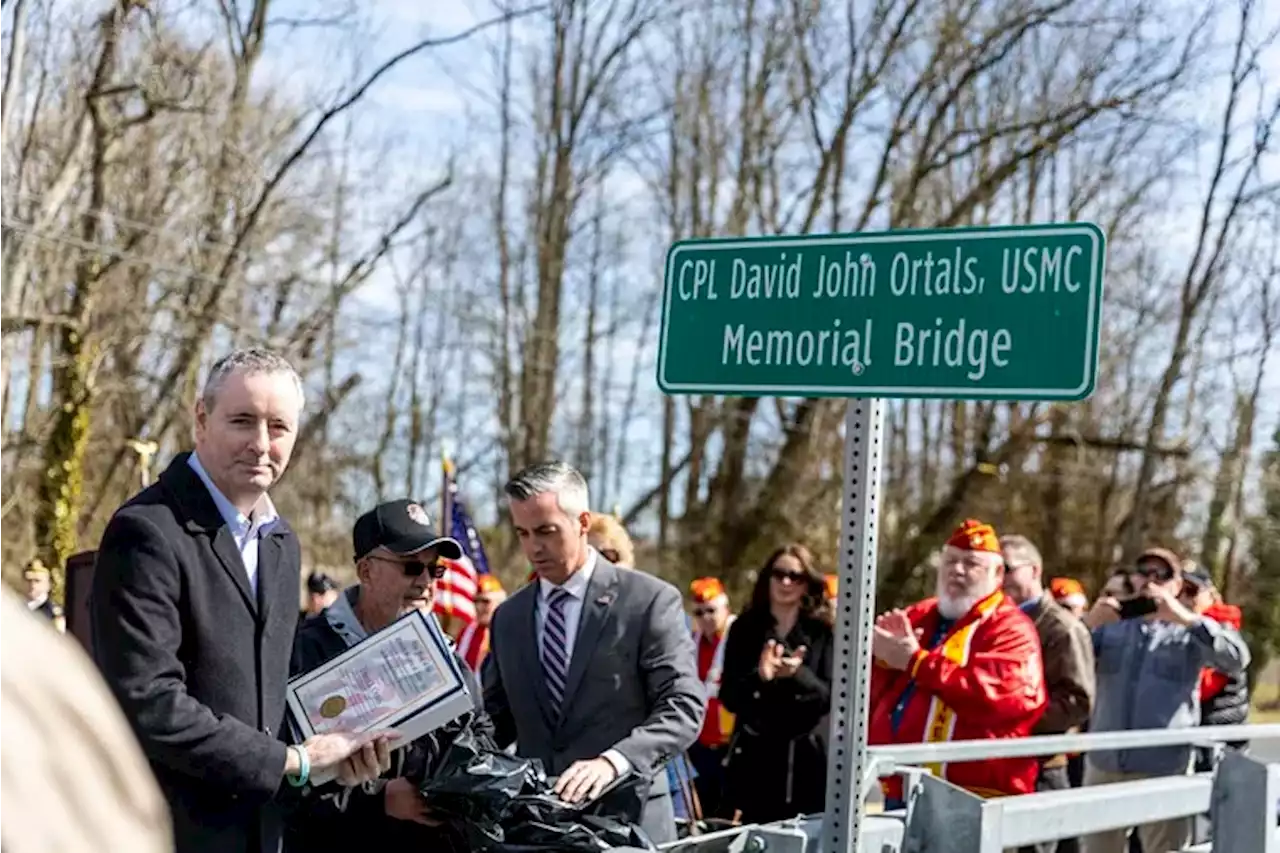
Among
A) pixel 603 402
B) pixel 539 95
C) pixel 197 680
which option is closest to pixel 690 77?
pixel 539 95

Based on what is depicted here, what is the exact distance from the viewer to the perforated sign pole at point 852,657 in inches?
143

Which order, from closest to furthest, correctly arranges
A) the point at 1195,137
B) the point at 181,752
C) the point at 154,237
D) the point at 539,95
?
1. the point at 181,752
2. the point at 154,237
3. the point at 1195,137
4. the point at 539,95

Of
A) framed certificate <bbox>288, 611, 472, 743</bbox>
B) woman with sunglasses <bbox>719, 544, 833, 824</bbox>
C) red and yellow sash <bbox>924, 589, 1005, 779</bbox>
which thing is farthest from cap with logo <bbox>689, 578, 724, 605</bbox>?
framed certificate <bbox>288, 611, 472, 743</bbox>

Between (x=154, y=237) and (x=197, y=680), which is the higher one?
(x=154, y=237)

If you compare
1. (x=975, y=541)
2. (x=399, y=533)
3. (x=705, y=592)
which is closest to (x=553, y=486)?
(x=399, y=533)

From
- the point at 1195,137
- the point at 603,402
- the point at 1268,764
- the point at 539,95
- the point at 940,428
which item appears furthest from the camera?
the point at 603,402

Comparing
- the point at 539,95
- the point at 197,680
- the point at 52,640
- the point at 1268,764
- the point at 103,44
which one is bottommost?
the point at 1268,764

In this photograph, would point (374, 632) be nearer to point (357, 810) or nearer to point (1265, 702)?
point (357, 810)

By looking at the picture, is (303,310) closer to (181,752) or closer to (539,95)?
(539,95)

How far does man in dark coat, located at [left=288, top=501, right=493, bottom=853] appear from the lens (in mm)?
3918

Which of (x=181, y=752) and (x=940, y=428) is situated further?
(x=940, y=428)

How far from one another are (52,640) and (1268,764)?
504 centimetres

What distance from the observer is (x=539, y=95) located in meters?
28.4

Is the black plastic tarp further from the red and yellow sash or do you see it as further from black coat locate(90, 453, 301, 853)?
the red and yellow sash
